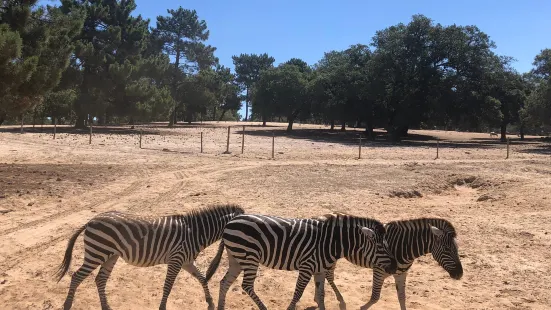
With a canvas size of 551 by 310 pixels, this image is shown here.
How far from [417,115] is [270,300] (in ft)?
143

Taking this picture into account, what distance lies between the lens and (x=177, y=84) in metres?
65.8

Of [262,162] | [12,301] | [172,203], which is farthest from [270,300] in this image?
[262,162]

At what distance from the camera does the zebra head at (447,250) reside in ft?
22.4

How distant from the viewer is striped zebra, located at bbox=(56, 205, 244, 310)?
6531 millimetres

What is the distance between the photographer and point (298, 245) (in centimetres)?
660

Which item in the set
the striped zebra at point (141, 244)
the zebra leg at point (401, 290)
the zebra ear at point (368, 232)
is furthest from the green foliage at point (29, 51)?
the zebra leg at point (401, 290)

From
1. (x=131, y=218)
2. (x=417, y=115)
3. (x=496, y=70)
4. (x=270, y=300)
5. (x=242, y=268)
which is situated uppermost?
(x=496, y=70)

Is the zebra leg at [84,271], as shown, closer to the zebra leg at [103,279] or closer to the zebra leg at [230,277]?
the zebra leg at [103,279]

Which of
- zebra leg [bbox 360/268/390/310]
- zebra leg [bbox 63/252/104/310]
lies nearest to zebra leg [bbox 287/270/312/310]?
zebra leg [bbox 360/268/390/310]

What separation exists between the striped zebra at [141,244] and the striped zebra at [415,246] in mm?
2238

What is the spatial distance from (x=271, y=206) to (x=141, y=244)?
307 inches

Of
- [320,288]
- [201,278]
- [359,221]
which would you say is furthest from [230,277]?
[359,221]

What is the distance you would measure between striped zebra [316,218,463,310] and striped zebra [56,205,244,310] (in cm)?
224

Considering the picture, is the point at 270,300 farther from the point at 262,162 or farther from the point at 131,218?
the point at 262,162
